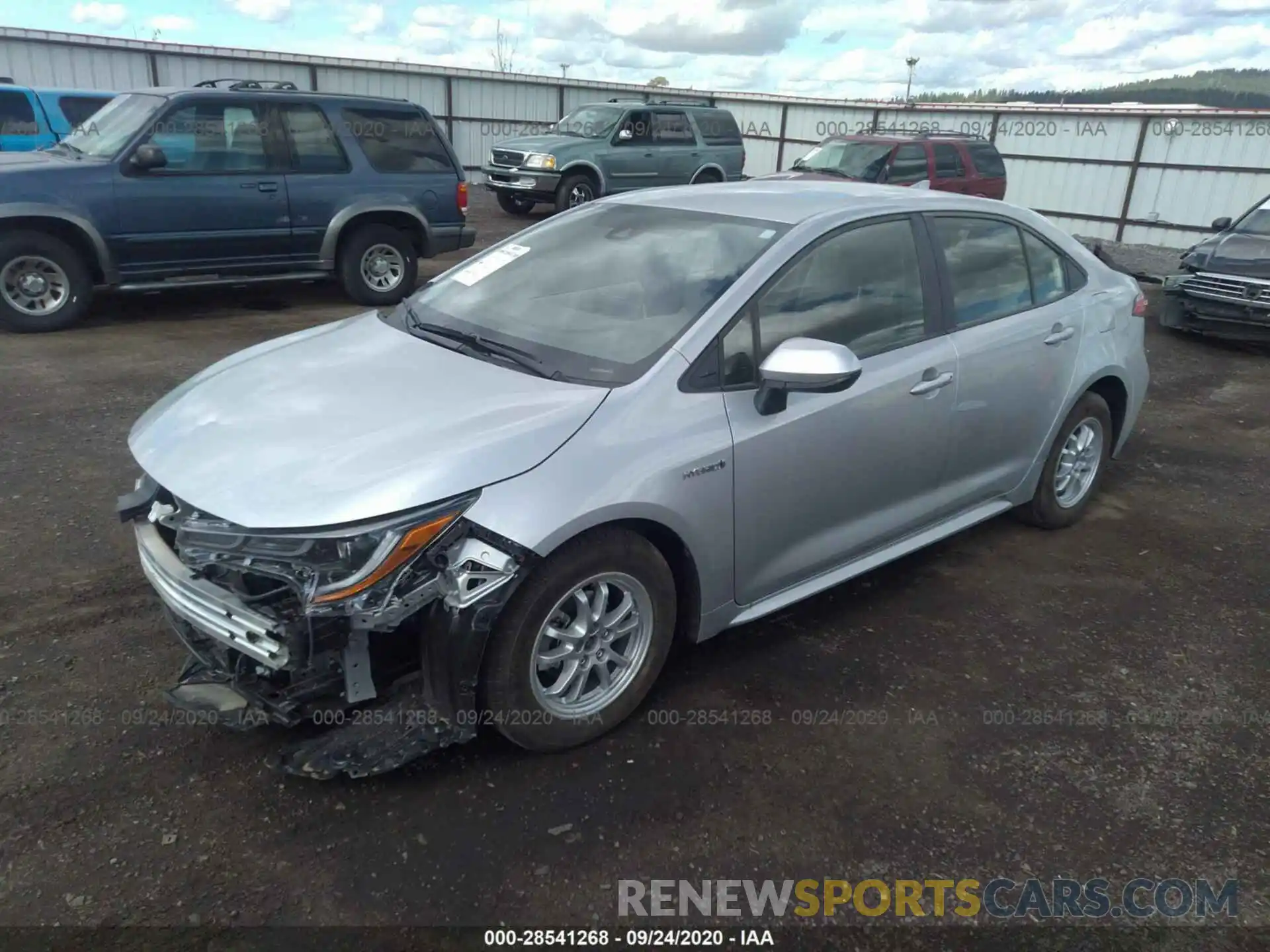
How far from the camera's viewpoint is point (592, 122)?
54.0 feet

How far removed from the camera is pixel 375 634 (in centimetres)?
262

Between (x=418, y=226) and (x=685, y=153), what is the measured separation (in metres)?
8.62

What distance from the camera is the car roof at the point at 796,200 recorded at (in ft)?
11.9

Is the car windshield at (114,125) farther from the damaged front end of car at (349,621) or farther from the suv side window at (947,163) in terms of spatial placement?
the suv side window at (947,163)

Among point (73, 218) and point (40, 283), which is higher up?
point (73, 218)

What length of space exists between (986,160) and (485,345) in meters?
13.2

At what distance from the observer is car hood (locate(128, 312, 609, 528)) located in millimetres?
2520

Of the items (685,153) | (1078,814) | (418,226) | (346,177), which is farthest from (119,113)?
(685,153)

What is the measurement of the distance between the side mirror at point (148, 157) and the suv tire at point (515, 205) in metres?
8.82

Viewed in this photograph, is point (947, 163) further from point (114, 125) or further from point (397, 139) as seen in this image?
point (114, 125)

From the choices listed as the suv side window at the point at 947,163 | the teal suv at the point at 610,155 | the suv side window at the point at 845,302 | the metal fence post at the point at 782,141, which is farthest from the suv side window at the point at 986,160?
the suv side window at the point at 845,302

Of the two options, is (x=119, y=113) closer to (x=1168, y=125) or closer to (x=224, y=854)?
(x=224, y=854)

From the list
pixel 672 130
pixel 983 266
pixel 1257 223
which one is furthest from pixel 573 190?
pixel 983 266

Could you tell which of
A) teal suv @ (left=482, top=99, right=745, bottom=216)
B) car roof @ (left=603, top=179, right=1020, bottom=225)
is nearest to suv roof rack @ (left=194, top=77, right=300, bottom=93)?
car roof @ (left=603, top=179, right=1020, bottom=225)
